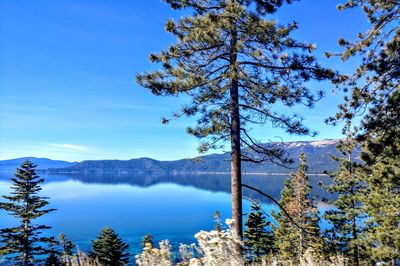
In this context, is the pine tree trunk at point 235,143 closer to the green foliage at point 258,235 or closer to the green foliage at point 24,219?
the green foliage at point 24,219

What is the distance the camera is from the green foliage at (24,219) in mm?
26672

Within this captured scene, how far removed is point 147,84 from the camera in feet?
31.2

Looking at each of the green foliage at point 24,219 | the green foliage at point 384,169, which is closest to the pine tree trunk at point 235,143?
the green foliage at point 384,169

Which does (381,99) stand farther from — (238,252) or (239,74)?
(238,252)

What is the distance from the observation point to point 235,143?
9.11 m

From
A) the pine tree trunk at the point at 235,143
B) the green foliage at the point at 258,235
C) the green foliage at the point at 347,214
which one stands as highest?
the pine tree trunk at the point at 235,143

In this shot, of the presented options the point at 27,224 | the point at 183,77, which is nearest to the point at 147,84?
the point at 183,77

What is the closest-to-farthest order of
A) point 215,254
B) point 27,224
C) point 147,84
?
point 215,254, point 147,84, point 27,224

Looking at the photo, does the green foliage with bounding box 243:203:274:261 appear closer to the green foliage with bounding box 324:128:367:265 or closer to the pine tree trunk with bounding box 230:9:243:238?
the green foliage with bounding box 324:128:367:265

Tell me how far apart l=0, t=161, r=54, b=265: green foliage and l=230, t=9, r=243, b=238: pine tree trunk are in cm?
2290

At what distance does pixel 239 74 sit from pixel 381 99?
12.7ft

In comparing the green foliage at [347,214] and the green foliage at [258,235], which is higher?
the green foliage at [347,214]

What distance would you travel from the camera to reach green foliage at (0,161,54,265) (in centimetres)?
2667

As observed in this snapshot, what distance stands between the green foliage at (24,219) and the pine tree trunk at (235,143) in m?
22.9
